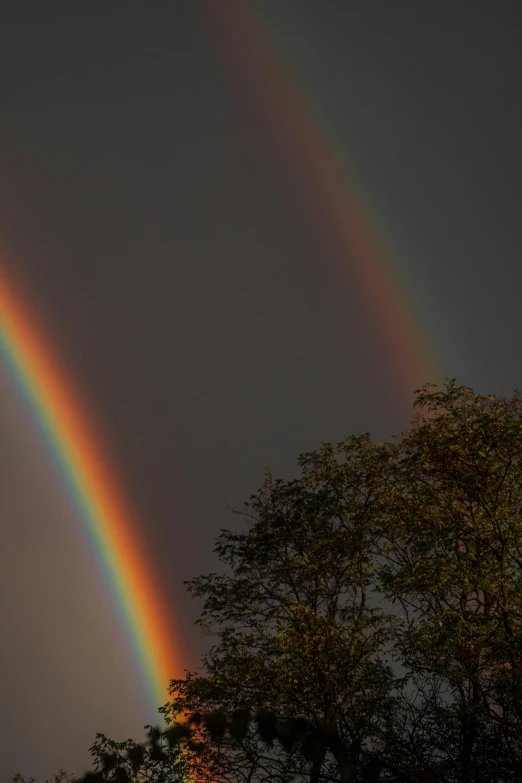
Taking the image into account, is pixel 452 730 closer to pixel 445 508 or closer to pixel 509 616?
pixel 509 616

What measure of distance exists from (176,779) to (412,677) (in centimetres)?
520

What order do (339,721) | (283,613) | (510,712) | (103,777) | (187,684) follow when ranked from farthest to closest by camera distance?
(283,613)
(187,684)
(339,721)
(510,712)
(103,777)

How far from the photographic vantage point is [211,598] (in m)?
19.3

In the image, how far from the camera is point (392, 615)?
680 inches

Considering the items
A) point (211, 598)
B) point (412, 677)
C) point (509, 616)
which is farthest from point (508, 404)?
point (211, 598)

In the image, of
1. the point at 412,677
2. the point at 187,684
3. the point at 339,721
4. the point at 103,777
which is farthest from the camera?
the point at 187,684

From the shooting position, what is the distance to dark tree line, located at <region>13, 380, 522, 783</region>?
13.3m

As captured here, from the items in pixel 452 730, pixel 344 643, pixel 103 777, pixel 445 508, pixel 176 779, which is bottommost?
pixel 103 777

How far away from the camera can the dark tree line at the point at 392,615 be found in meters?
13.3

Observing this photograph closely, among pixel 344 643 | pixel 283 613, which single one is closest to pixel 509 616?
pixel 344 643

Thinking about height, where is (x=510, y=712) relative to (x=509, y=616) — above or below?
below

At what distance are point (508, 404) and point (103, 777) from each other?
15403 millimetres

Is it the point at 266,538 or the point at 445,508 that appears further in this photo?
the point at 266,538

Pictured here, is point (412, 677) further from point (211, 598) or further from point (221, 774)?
point (211, 598)
